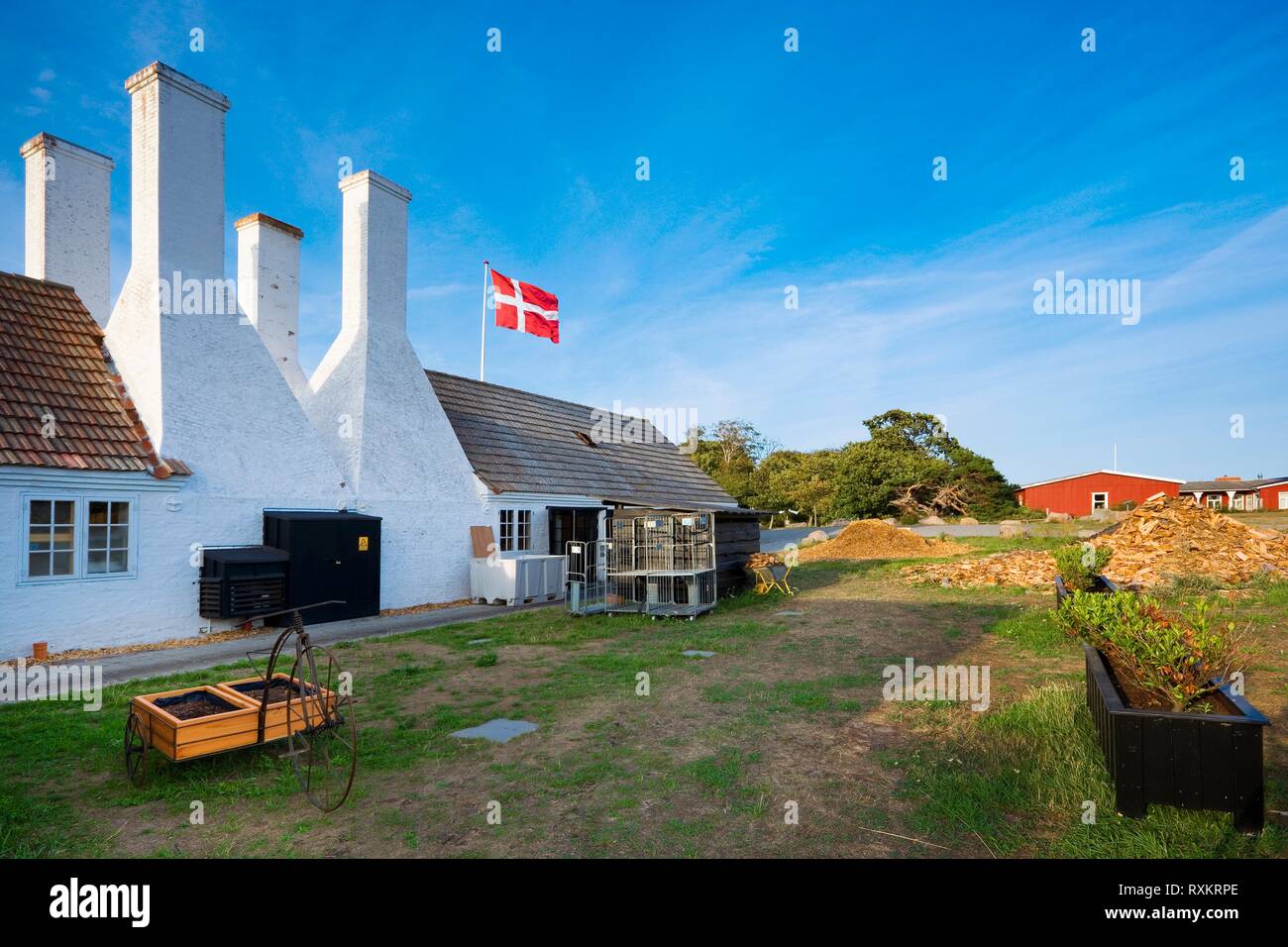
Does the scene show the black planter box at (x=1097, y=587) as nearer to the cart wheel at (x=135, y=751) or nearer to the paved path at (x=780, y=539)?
the cart wheel at (x=135, y=751)

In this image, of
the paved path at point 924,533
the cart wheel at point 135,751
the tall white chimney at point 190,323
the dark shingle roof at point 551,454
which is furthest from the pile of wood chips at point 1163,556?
the cart wheel at point 135,751

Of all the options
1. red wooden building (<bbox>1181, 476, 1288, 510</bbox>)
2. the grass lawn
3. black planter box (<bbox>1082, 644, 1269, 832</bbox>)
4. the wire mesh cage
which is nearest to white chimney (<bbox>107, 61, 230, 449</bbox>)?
the grass lawn

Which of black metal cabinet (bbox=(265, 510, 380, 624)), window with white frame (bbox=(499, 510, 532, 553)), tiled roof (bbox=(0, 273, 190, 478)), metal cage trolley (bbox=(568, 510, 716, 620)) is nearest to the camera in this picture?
tiled roof (bbox=(0, 273, 190, 478))

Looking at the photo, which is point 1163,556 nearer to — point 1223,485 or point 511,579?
point 511,579

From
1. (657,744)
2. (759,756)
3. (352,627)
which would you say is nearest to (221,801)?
(657,744)

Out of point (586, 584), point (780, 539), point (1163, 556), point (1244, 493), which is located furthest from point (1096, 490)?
point (586, 584)

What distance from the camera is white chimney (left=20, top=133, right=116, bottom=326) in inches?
538

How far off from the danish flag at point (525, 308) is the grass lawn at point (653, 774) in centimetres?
1468

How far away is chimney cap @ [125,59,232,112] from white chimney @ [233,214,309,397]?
453 cm

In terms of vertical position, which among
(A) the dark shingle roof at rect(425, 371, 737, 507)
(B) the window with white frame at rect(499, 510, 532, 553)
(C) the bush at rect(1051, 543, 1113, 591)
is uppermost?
(A) the dark shingle roof at rect(425, 371, 737, 507)

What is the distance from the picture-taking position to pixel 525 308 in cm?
2305

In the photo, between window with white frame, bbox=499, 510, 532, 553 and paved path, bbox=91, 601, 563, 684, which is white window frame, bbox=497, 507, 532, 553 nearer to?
window with white frame, bbox=499, 510, 532, 553

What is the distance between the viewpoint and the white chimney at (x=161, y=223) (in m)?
12.1

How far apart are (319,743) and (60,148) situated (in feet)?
48.5
